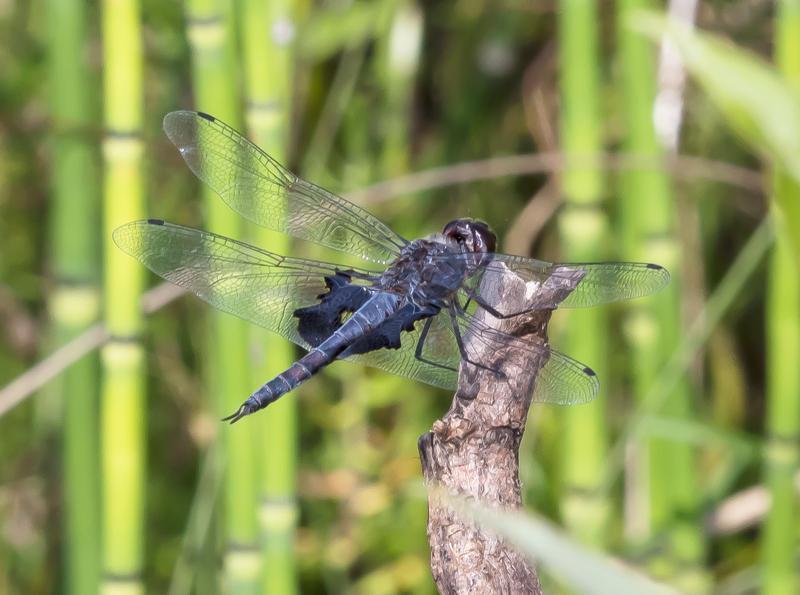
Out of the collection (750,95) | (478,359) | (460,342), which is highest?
(460,342)

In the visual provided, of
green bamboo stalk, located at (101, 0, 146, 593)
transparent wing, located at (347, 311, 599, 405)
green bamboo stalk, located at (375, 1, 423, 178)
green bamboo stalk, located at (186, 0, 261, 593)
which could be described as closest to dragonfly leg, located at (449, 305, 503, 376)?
transparent wing, located at (347, 311, 599, 405)

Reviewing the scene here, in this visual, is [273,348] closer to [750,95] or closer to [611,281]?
[611,281]

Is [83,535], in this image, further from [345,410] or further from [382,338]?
[345,410]

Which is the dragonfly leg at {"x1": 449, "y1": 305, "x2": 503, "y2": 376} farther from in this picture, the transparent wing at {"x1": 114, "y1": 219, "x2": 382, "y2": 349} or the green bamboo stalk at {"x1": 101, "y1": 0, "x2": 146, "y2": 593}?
the green bamboo stalk at {"x1": 101, "y1": 0, "x2": 146, "y2": 593}

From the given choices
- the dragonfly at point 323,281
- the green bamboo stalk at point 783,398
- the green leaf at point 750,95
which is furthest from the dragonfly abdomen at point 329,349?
the green leaf at point 750,95

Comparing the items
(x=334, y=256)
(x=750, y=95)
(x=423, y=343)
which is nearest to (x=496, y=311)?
(x=423, y=343)

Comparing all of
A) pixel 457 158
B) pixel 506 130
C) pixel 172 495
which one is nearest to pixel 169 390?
pixel 172 495

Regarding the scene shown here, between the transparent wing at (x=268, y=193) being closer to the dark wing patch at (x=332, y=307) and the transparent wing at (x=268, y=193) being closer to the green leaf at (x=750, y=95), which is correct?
the dark wing patch at (x=332, y=307)
